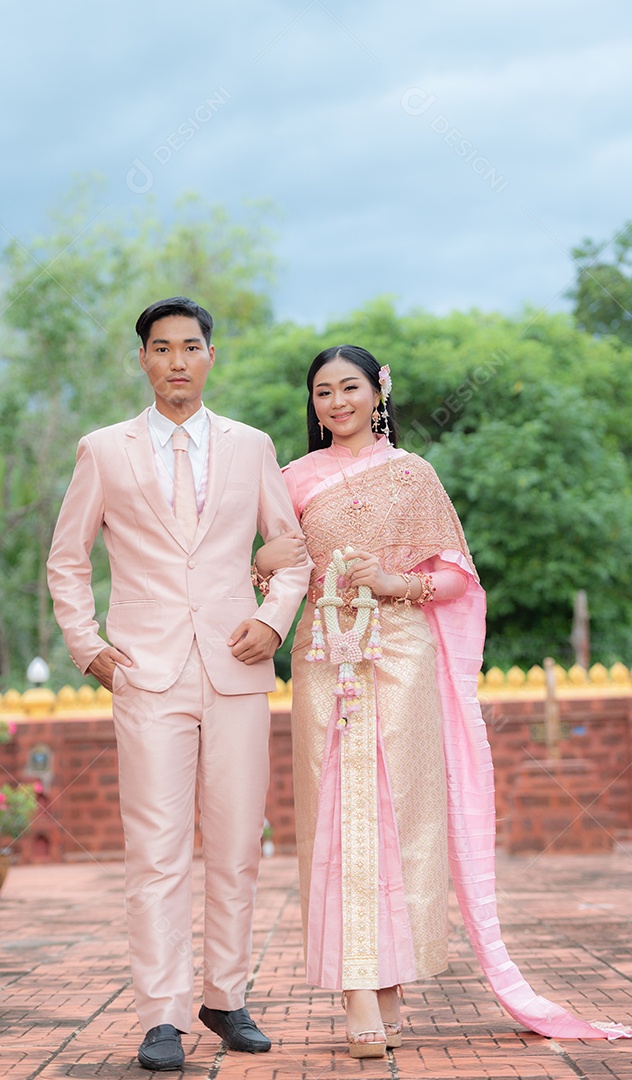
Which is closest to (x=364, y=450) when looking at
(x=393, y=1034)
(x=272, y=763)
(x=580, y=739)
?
(x=393, y=1034)

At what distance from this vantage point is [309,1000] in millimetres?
4516

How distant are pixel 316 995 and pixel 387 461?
6.45 ft

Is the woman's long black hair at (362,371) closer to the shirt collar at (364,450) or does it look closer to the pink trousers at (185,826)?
the shirt collar at (364,450)

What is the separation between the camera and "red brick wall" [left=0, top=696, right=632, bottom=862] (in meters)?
11.1

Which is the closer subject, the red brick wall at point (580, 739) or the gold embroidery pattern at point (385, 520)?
the gold embroidery pattern at point (385, 520)

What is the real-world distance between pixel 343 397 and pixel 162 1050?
6.23ft

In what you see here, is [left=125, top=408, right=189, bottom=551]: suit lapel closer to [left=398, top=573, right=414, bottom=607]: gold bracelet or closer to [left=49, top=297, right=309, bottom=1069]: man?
[left=49, top=297, right=309, bottom=1069]: man

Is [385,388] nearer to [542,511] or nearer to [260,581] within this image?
[260,581]

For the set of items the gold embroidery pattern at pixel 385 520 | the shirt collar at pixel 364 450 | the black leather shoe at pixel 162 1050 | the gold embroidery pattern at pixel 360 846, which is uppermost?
the shirt collar at pixel 364 450

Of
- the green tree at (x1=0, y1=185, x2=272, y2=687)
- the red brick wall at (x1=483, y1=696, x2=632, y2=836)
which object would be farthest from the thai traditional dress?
the green tree at (x1=0, y1=185, x2=272, y2=687)

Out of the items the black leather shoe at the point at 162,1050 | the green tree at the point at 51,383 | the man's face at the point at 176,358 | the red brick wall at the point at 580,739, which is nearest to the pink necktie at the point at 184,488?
the man's face at the point at 176,358

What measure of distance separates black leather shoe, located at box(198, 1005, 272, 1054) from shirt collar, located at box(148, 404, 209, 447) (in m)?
1.61

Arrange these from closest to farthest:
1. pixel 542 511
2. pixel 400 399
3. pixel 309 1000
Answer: pixel 309 1000
pixel 542 511
pixel 400 399

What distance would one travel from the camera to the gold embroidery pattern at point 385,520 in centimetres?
395
